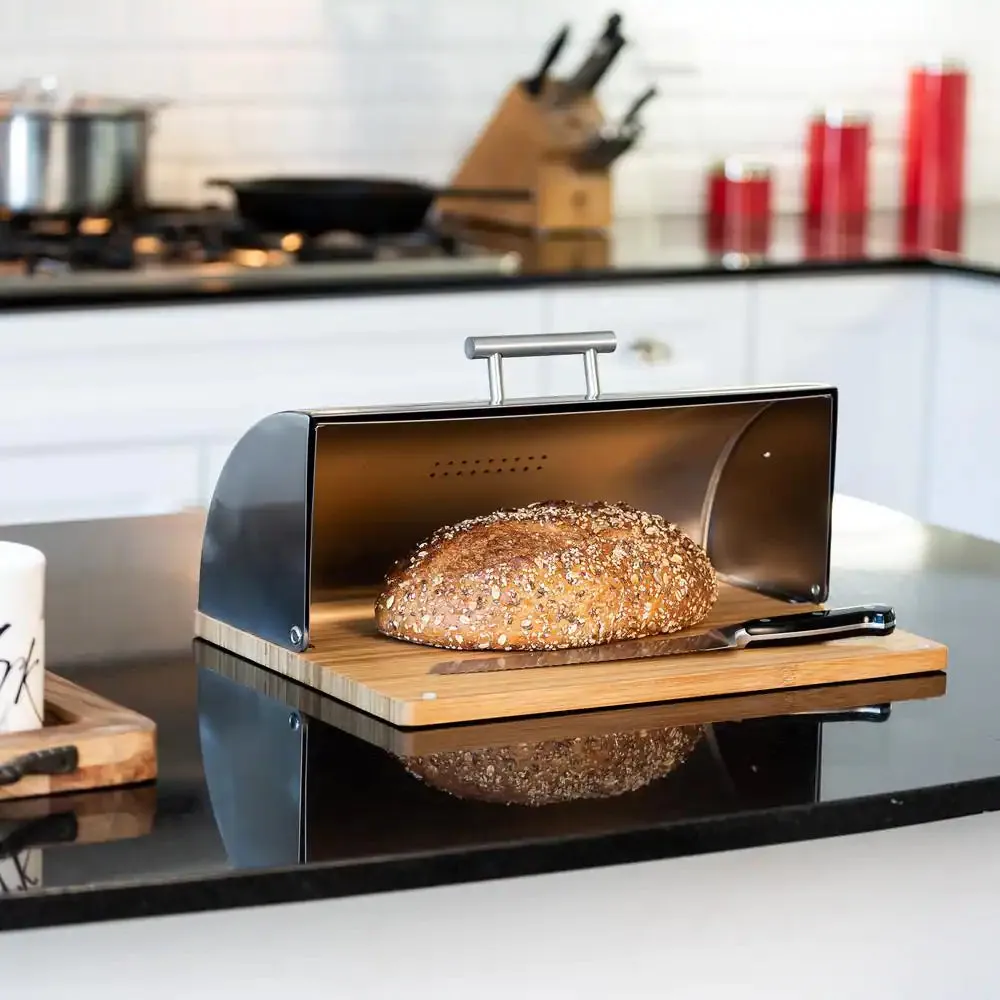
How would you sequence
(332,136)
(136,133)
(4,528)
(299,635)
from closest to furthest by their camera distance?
(299,635) < (4,528) < (136,133) < (332,136)

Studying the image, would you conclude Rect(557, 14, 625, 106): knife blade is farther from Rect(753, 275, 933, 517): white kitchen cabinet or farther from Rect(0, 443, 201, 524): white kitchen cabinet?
Rect(0, 443, 201, 524): white kitchen cabinet

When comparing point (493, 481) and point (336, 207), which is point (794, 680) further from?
point (336, 207)

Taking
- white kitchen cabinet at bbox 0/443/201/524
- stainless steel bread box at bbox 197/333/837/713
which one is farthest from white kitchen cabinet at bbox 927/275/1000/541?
stainless steel bread box at bbox 197/333/837/713

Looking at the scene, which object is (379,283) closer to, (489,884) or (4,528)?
(4,528)

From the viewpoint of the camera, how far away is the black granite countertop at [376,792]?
1.05 meters

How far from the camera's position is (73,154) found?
10.7 feet

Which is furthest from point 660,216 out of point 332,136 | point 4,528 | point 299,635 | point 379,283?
point 299,635

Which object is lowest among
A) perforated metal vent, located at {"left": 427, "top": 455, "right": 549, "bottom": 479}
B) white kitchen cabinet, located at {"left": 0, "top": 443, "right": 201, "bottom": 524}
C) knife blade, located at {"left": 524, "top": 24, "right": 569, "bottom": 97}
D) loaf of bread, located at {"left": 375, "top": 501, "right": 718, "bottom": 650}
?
white kitchen cabinet, located at {"left": 0, "top": 443, "right": 201, "bottom": 524}

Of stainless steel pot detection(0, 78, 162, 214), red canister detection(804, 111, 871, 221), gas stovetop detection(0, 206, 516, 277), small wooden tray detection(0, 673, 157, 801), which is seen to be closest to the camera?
small wooden tray detection(0, 673, 157, 801)

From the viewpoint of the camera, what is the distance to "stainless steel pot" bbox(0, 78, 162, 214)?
3215 millimetres

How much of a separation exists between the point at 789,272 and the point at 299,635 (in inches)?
86.0

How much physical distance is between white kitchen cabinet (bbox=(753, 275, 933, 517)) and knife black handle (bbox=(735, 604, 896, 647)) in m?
1.97

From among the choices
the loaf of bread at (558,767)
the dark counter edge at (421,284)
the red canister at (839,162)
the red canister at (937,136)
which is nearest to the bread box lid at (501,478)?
the loaf of bread at (558,767)

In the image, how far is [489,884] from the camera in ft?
3.93
